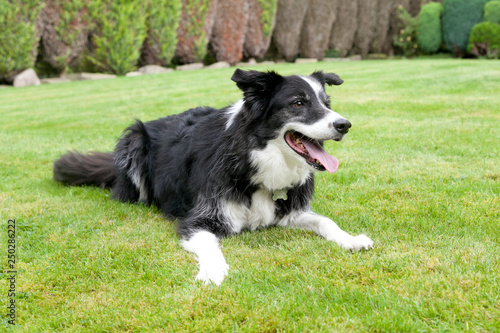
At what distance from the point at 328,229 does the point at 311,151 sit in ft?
2.07

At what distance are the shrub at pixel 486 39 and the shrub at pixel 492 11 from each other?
3.17 ft

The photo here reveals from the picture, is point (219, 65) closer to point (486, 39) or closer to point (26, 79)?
point (26, 79)

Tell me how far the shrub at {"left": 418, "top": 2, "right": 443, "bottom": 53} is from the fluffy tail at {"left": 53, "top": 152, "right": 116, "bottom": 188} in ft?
84.5

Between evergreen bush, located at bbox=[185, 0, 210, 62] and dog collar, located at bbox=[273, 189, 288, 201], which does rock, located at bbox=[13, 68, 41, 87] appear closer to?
evergreen bush, located at bbox=[185, 0, 210, 62]

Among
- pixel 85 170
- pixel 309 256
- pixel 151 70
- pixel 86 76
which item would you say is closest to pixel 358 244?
pixel 309 256

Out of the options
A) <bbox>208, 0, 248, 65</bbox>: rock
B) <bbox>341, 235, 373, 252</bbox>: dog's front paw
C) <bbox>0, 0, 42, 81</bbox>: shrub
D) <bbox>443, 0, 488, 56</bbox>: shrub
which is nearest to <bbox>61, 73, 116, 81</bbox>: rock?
<bbox>0, 0, 42, 81</bbox>: shrub

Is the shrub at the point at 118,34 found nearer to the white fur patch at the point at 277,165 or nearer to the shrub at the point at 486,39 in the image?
the white fur patch at the point at 277,165

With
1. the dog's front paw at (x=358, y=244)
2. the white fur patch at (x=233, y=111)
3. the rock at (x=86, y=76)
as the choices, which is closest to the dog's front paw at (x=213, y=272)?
the dog's front paw at (x=358, y=244)

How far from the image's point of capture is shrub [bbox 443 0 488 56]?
25078 millimetres

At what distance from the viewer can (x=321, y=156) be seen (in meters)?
3.65

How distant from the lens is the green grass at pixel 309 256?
243cm

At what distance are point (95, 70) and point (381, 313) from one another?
1891 centimetres

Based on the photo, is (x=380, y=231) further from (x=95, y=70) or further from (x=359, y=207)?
(x=95, y=70)

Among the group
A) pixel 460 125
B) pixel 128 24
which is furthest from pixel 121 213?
pixel 128 24
